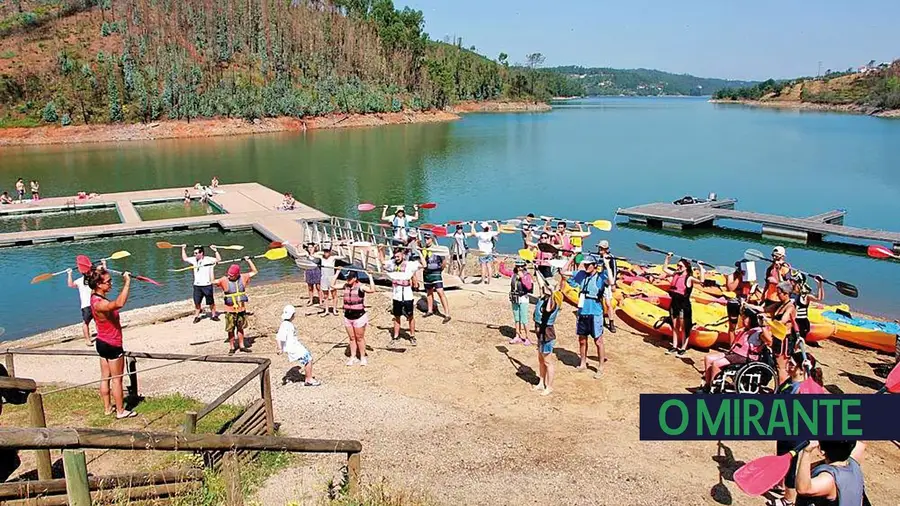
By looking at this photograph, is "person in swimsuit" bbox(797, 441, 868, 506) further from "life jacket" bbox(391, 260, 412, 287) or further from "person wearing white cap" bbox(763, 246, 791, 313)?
"life jacket" bbox(391, 260, 412, 287)

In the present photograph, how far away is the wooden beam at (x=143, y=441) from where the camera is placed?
3.57m

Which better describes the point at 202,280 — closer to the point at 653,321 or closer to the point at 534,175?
the point at 653,321

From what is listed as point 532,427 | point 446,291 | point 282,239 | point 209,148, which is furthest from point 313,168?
point 532,427

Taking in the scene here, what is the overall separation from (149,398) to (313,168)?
4217 cm

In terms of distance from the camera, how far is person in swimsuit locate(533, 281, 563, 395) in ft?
32.3

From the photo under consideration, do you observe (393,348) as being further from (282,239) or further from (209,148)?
(209,148)

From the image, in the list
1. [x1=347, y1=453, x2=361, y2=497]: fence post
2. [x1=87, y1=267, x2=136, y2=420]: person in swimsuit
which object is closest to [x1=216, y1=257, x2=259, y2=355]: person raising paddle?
[x1=87, y1=267, x2=136, y2=420]: person in swimsuit

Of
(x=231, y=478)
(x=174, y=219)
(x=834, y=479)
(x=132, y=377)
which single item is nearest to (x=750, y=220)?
(x=174, y=219)

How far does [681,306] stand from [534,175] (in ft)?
123

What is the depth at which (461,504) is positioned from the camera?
7.26m

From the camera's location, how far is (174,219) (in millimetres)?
30734

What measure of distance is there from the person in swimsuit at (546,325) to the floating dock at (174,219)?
1579cm

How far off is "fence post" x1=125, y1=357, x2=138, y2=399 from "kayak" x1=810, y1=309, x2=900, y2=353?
13.0 meters

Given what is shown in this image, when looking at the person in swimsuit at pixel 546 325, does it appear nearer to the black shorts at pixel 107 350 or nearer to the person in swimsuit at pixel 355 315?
the person in swimsuit at pixel 355 315
